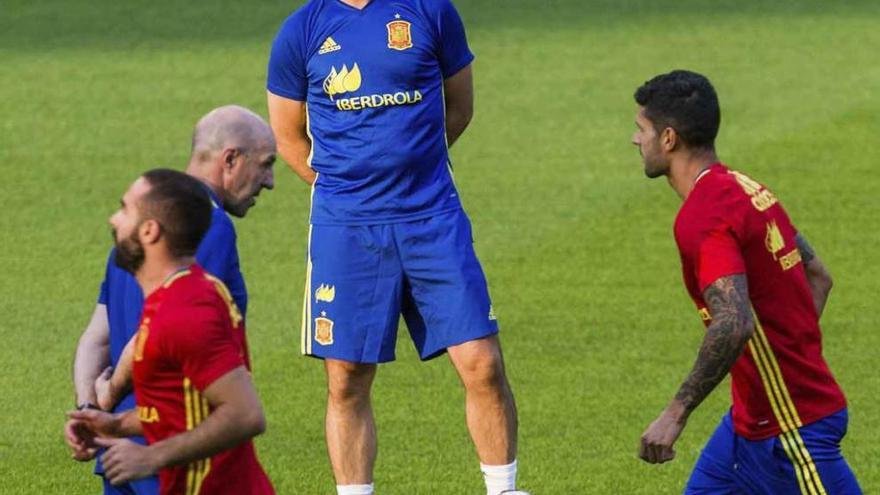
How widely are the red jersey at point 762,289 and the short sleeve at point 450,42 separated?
2069 mm

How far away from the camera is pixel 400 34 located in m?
8.16

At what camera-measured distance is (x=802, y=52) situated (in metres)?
21.0

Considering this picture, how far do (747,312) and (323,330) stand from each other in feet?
8.10

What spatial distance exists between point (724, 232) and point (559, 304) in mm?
6334

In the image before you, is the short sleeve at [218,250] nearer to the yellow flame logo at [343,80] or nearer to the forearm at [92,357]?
the forearm at [92,357]

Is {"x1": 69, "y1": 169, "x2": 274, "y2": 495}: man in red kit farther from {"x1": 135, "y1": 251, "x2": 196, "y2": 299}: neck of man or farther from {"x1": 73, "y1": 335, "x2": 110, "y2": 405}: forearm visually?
{"x1": 73, "y1": 335, "x2": 110, "y2": 405}: forearm

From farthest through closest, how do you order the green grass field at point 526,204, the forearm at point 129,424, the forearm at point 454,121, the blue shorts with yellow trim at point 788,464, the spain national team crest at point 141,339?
the green grass field at point 526,204 < the forearm at point 454,121 < the blue shorts with yellow trim at point 788,464 < the forearm at point 129,424 < the spain national team crest at point 141,339

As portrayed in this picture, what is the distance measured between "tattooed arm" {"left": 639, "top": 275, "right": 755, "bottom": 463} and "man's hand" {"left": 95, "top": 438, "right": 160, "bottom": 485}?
1.58m

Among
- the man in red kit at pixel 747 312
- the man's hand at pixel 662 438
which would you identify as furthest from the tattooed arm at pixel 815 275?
the man's hand at pixel 662 438

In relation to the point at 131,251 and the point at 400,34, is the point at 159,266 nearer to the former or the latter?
the point at 131,251

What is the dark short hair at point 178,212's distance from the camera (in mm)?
5484

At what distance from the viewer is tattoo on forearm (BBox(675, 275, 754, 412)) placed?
20.2ft

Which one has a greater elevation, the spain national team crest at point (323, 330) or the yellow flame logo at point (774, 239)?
the yellow flame logo at point (774, 239)

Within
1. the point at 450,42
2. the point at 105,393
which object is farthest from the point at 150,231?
the point at 450,42
